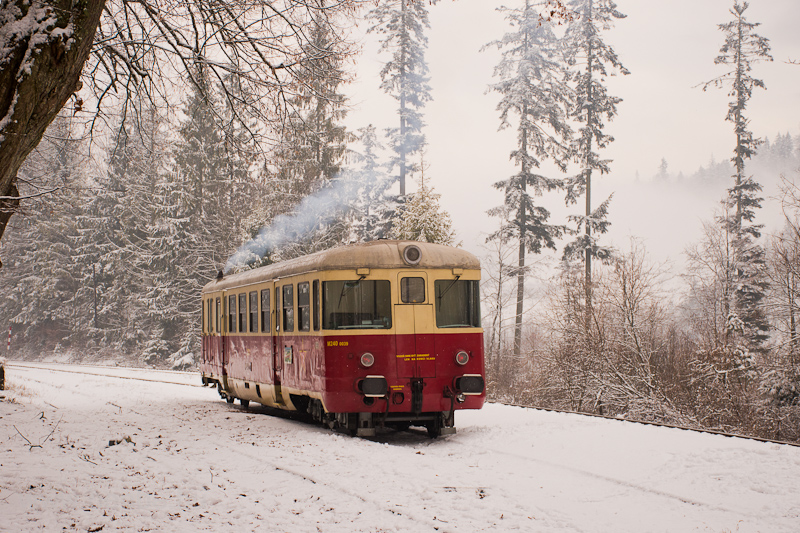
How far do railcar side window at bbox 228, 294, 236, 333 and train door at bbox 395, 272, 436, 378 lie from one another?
18.9 ft

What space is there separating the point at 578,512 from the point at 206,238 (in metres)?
31.3

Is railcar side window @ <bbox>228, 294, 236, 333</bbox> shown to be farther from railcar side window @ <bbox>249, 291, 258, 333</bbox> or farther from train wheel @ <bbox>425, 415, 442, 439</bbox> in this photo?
train wheel @ <bbox>425, 415, 442, 439</bbox>

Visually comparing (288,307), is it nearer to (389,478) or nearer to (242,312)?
(242,312)

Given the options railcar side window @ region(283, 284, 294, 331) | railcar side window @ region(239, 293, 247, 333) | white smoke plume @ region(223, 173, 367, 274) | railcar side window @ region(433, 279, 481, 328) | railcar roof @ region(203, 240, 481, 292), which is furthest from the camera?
white smoke plume @ region(223, 173, 367, 274)

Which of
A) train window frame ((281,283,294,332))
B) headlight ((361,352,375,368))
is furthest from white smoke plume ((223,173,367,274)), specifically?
headlight ((361,352,375,368))

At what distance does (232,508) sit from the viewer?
20.4 ft

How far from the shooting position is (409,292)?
10492 mm

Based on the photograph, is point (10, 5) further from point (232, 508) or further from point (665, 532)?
point (665, 532)

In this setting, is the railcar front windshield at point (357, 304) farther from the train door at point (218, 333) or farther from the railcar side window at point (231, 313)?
the train door at point (218, 333)

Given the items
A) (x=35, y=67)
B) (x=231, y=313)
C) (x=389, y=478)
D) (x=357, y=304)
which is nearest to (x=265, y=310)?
(x=231, y=313)

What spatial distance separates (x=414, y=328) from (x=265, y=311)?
12.1 ft

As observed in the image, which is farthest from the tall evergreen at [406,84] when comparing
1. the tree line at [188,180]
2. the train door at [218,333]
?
the train door at [218,333]

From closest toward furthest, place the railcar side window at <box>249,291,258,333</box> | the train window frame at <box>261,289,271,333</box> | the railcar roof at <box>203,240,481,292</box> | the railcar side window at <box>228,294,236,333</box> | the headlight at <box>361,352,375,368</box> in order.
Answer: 1. the headlight at <box>361,352,375,368</box>
2. the railcar roof at <box>203,240,481,292</box>
3. the train window frame at <box>261,289,271,333</box>
4. the railcar side window at <box>249,291,258,333</box>
5. the railcar side window at <box>228,294,236,333</box>

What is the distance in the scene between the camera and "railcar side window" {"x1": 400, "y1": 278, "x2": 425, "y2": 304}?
10.5 meters
